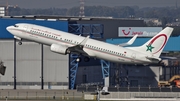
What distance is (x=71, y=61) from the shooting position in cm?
16238

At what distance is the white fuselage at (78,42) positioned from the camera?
12638cm

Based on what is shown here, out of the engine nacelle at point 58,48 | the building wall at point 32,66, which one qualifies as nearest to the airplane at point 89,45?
the engine nacelle at point 58,48

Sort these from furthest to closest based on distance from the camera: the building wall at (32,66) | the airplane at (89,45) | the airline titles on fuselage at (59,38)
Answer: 1. the building wall at (32,66)
2. the airplane at (89,45)
3. the airline titles on fuselage at (59,38)

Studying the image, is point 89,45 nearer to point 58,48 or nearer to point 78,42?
point 78,42

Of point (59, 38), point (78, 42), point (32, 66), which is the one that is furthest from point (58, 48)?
point (32, 66)

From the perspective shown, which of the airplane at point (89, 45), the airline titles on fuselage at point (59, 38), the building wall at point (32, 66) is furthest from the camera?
the building wall at point (32, 66)

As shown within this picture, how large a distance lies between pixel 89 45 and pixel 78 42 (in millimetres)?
2473

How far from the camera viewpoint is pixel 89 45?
423 ft

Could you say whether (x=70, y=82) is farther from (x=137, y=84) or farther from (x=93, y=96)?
(x=93, y=96)

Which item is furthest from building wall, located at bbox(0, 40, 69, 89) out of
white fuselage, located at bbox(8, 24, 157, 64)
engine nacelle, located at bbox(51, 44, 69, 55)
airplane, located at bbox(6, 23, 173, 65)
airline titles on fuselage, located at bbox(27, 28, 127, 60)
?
engine nacelle, located at bbox(51, 44, 69, 55)

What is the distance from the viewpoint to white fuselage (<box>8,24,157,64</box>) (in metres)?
126

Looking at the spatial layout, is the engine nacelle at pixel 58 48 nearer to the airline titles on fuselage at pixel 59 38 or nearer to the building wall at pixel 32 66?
the airline titles on fuselage at pixel 59 38

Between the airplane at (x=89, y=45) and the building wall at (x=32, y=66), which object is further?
the building wall at (x=32, y=66)

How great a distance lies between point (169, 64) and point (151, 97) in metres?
44.8
